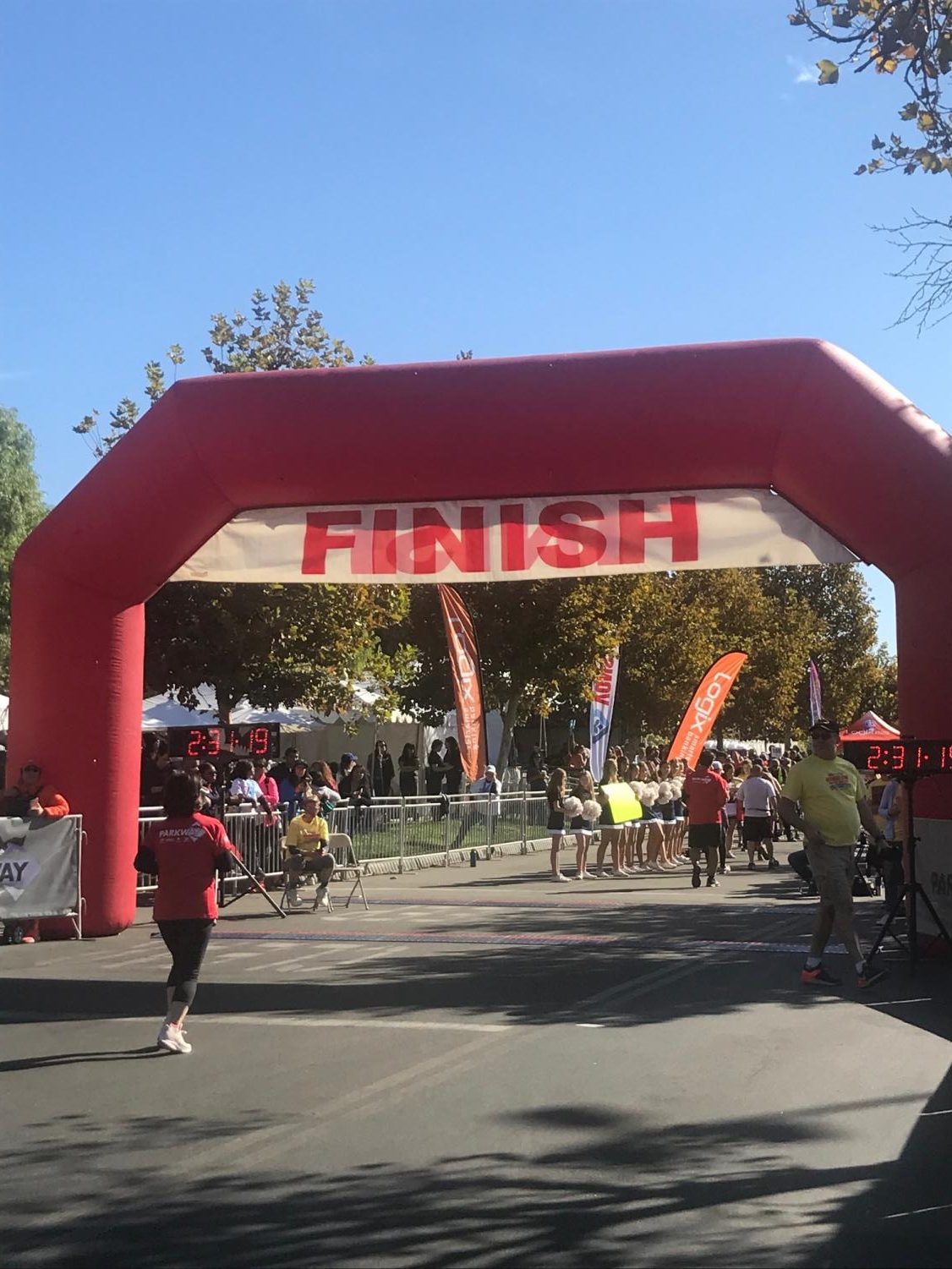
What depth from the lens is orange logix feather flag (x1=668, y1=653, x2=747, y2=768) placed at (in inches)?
983

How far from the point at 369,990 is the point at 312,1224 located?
529 cm

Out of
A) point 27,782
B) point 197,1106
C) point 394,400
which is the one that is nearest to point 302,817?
point 27,782

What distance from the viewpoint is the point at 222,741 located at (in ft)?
50.4

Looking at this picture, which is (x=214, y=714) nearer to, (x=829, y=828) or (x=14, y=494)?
→ (x=829, y=828)

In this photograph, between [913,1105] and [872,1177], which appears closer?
[872,1177]

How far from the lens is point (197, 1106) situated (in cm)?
673

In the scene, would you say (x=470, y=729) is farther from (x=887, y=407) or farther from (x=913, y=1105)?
(x=913, y=1105)

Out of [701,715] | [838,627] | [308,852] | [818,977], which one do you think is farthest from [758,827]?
[838,627]

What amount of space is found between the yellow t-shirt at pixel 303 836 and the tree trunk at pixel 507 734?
724 inches

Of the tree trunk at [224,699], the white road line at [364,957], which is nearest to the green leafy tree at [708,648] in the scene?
the tree trunk at [224,699]

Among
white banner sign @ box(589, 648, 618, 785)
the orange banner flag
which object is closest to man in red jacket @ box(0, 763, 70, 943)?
the orange banner flag

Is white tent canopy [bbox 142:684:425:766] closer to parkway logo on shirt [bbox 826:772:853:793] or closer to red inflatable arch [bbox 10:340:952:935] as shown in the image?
red inflatable arch [bbox 10:340:952:935]

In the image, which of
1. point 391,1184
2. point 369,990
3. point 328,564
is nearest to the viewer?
point 391,1184

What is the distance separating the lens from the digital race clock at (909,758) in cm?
1069
